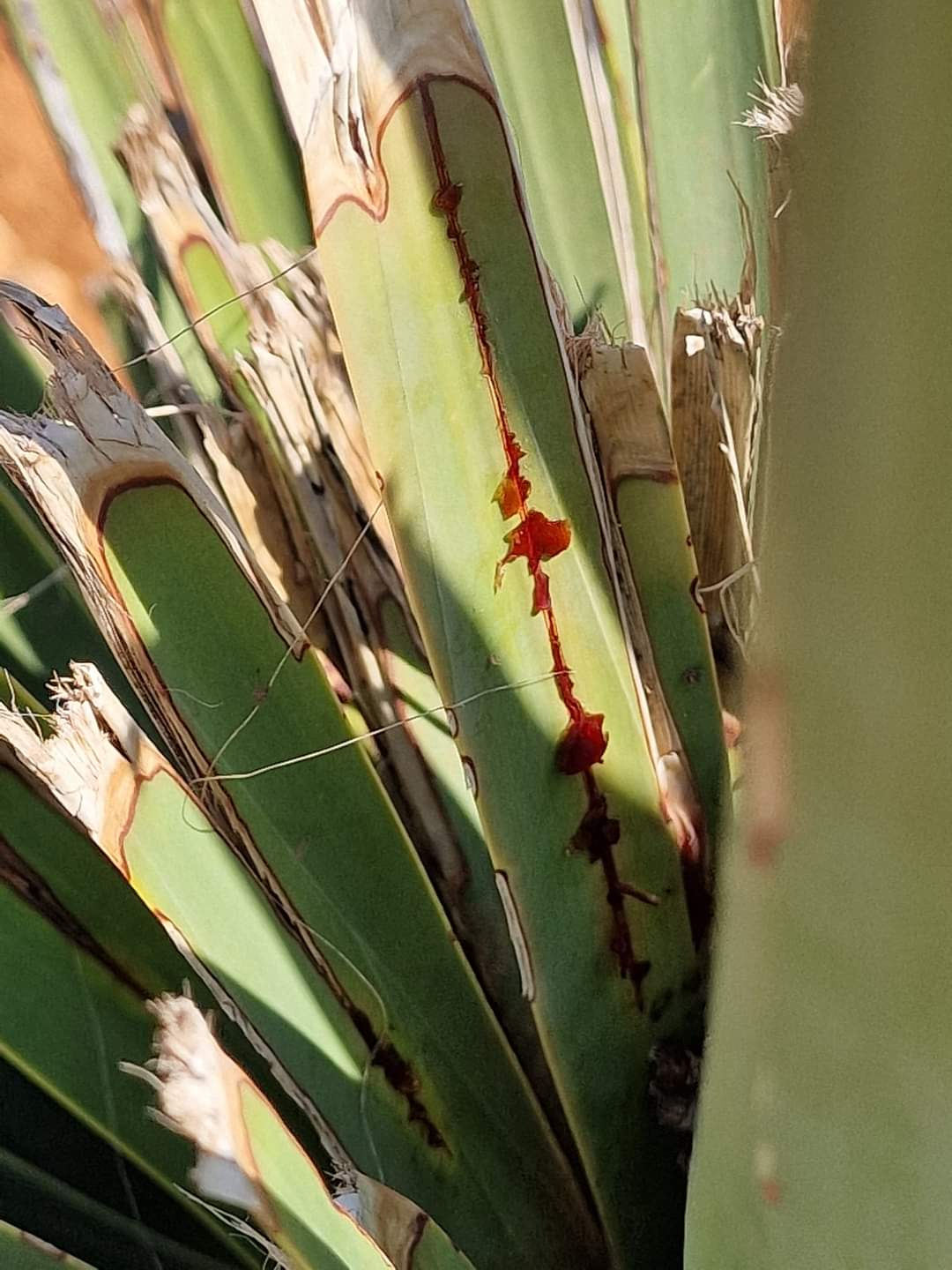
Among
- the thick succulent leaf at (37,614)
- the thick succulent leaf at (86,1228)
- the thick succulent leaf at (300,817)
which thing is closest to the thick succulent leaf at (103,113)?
the thick succulent leaf at (37,614)

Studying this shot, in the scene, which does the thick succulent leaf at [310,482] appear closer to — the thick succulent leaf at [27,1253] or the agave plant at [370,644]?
the agave plant at [370,644]

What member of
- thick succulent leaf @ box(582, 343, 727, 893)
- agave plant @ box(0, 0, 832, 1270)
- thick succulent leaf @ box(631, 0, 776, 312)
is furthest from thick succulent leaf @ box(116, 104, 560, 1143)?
thick succulent leaf @ box(631, 0, 776, 312)

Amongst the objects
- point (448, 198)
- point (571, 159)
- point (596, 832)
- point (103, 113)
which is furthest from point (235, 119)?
point (596, 832)

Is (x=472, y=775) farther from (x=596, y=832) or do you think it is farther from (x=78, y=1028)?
(x=78, y=1028)

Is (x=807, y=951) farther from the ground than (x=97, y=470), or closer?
closer

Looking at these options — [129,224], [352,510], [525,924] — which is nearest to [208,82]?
[129,224]

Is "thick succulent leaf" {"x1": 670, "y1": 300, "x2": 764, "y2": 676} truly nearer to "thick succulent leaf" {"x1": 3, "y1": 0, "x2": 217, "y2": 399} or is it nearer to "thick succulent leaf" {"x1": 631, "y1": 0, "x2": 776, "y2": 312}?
"thick succulent leaf" {"x1": 631, "y1": 0, "x2": 776, "y2": 312}

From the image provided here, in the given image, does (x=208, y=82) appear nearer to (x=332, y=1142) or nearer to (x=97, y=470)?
(x=97, y=470)

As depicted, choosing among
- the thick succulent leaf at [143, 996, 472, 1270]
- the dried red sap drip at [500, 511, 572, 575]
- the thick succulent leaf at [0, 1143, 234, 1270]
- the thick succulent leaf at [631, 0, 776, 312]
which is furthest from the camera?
the thick succulent leaf at [631, 0, 776, 312]
